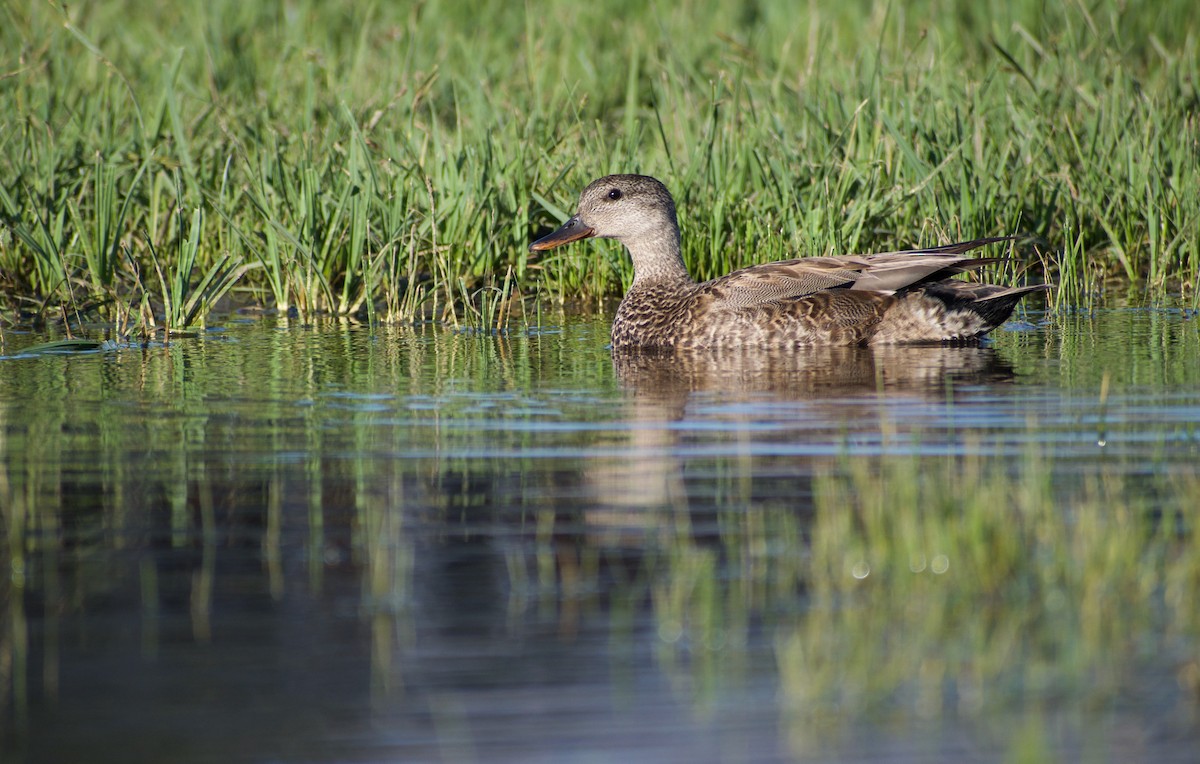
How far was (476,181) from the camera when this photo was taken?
31.3 feet

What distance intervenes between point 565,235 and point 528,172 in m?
1.31

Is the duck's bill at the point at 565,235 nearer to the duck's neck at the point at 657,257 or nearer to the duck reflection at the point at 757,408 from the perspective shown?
the duck's neck at the point at 657,257

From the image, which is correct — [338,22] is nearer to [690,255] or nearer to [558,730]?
[690,255]

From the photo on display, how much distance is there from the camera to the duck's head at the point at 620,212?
906 centimetres

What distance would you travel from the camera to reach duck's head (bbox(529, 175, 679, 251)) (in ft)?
29.7

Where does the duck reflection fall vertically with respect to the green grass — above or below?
below

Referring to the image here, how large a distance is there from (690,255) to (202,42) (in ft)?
13.2

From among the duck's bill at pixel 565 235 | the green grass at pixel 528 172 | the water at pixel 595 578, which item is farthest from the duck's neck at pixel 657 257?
the water at pixel 595 578

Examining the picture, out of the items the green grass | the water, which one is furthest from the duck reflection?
the green grass

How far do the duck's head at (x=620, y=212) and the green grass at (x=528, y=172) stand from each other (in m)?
0.47

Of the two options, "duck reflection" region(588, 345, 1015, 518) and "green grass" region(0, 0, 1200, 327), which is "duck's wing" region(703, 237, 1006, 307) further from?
"green grass" region(0, 0, 1200, 327)

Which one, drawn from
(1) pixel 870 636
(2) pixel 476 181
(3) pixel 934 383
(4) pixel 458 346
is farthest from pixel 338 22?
(1) pixel 870 636

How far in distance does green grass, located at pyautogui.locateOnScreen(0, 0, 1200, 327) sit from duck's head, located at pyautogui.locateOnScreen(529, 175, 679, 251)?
467 mm

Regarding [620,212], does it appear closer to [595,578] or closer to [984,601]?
[595,578]
